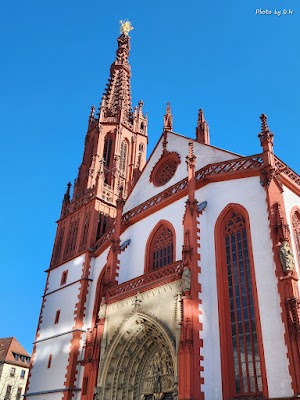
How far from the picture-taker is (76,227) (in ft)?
97.0

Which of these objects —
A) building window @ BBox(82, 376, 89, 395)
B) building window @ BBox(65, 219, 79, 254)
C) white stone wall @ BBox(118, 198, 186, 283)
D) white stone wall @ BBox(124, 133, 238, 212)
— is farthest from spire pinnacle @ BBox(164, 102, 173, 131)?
building window @ BBox(82, 376, 89, 395)

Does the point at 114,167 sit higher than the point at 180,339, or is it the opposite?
the point at 114,167

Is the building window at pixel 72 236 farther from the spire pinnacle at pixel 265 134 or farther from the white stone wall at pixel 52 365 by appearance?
the spire pinnacle at pixel 265 134

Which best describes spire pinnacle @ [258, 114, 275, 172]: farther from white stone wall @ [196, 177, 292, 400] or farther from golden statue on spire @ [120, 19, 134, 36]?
golden statue on spire @ [120, 19, 134, 36]

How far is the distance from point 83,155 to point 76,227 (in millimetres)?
8937

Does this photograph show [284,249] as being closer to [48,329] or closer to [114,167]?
[48,329]

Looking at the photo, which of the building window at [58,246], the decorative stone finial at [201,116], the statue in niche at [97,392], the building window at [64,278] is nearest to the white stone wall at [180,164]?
the decorative stone finial at [201,116]

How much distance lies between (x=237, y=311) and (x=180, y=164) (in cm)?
963

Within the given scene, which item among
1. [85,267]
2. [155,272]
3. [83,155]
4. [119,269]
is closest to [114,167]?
[83,155]

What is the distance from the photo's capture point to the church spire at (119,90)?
38094 mm

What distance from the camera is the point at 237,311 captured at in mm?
15773

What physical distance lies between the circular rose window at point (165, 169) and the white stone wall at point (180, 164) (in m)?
0.32

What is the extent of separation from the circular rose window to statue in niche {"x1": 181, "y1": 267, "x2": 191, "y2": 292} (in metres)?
7.81

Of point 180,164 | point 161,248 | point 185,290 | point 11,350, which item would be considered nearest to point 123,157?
point 180,164
